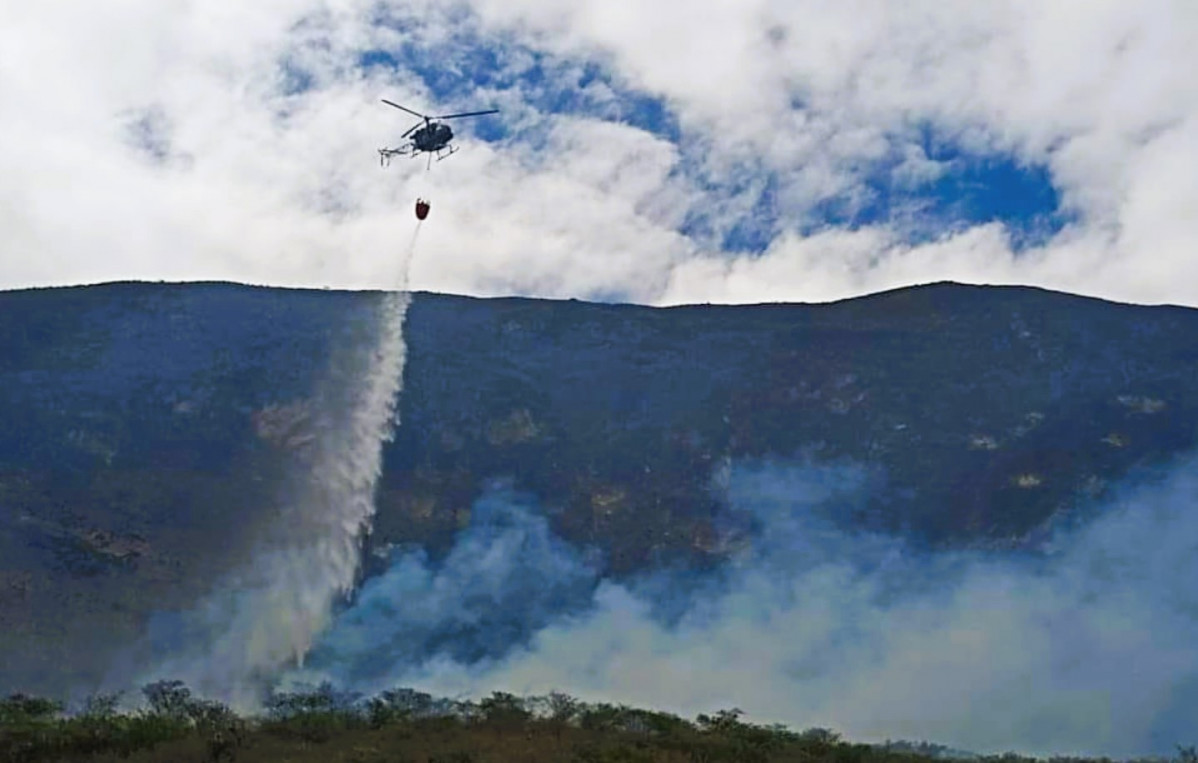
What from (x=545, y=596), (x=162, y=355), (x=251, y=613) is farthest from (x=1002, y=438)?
(x=162, y=355)

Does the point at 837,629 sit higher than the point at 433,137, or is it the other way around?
the point at 433,137

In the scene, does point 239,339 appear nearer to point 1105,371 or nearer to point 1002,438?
point 1002,438

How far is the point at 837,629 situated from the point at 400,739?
39379 millimetres

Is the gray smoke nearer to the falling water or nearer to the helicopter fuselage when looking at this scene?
the falling water

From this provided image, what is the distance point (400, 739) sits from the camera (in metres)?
35.6

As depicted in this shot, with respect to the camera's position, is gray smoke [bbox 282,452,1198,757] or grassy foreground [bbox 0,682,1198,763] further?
gray smoke [bbox 282,452,1198,757]

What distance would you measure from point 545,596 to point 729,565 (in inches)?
399

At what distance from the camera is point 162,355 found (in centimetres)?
8844

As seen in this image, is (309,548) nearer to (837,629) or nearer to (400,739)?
(837,629)

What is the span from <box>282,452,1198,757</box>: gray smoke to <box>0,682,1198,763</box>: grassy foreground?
739 inches

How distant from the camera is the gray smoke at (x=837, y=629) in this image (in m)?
63.3

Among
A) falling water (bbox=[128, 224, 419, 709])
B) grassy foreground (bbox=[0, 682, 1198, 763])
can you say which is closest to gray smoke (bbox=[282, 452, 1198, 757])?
falling water (bbox=[128, 224, 419, 709])

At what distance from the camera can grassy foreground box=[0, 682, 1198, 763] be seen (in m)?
32.8

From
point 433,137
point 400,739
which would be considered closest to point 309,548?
point 433,137
